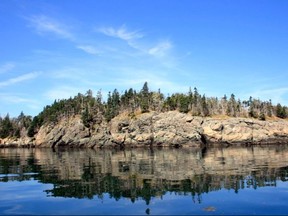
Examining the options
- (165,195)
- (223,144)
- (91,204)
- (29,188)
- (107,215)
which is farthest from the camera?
(223,144)

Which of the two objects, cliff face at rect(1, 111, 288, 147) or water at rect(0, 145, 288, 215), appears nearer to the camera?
water at rect(0, 145, 288, 215)

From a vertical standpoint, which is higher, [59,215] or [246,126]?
[246,126]

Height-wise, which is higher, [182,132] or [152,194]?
[182,132]

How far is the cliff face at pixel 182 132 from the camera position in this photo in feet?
575

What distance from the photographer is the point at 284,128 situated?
614 ft

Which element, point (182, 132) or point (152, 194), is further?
point (182, 132)

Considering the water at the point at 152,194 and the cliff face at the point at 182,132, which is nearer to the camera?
the water at the point at 152,194

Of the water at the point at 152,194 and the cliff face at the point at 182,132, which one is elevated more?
the cliff face at the point at 182,132

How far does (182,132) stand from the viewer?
579 feet

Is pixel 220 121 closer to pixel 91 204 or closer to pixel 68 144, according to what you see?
pixel 68 144

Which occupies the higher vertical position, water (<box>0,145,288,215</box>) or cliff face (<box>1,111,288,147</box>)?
cliff face (<box>1,111,288,147</box>)

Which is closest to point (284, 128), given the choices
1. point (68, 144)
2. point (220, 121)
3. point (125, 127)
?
point (220, 121)

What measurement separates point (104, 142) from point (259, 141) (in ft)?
273

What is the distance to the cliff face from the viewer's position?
17512cm
